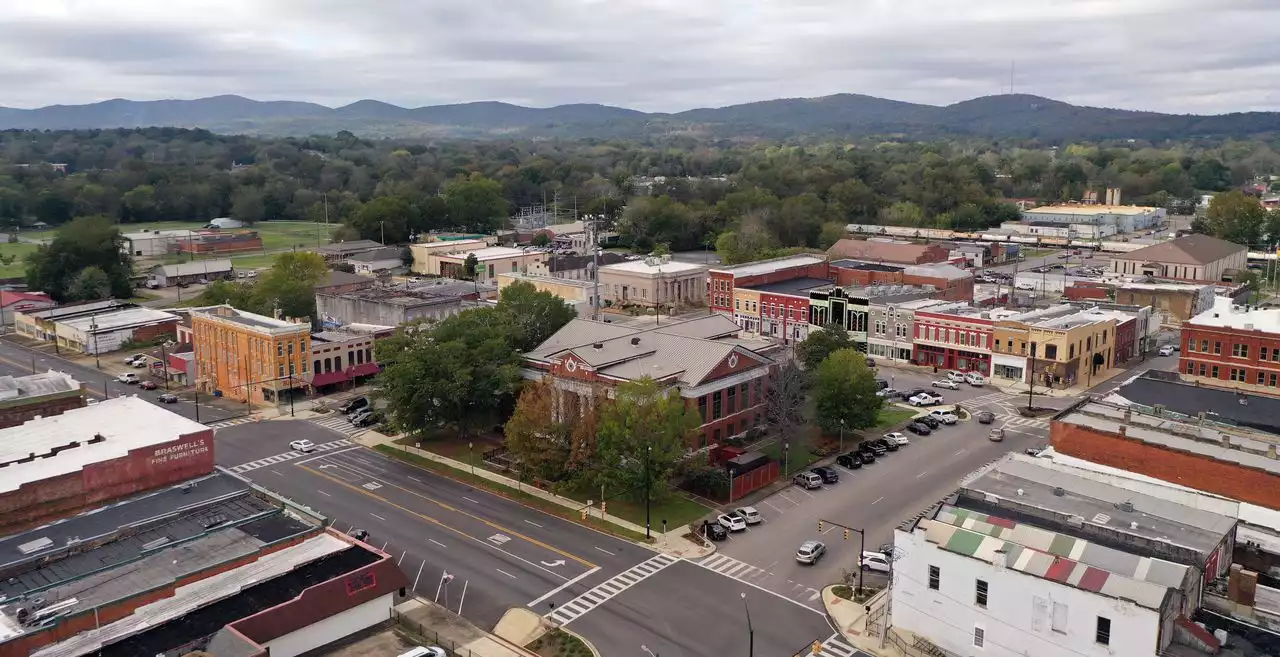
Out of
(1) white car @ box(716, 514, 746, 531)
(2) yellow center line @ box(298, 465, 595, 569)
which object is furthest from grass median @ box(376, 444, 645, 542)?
(1) white car @ box(716, 514, 746, 531)

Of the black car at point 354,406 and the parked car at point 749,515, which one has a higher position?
the black car at point 354,406

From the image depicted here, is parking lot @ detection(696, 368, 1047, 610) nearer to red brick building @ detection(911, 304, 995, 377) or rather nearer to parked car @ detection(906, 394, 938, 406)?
parked car @ detection(906, 394, 938, 406)

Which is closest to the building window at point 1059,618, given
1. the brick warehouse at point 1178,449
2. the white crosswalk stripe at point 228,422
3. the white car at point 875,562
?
the white car at point 875,562

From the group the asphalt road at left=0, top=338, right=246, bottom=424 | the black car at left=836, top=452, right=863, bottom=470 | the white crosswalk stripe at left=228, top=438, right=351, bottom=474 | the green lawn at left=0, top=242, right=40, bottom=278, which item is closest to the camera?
the black car at left=836, top=452, right=863, bottom=470

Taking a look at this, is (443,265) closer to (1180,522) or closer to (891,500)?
(891,500)

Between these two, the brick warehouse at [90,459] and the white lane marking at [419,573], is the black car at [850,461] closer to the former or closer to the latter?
the white lane marking at [419,573]

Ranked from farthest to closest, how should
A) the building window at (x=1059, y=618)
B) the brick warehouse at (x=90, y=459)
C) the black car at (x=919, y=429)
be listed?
the black car at (x=919, y=429) < the brick warehouse at (x=90, y=459) < the building window at (x=1059, y=618)

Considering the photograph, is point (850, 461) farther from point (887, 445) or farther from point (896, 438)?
point (896, 438)
